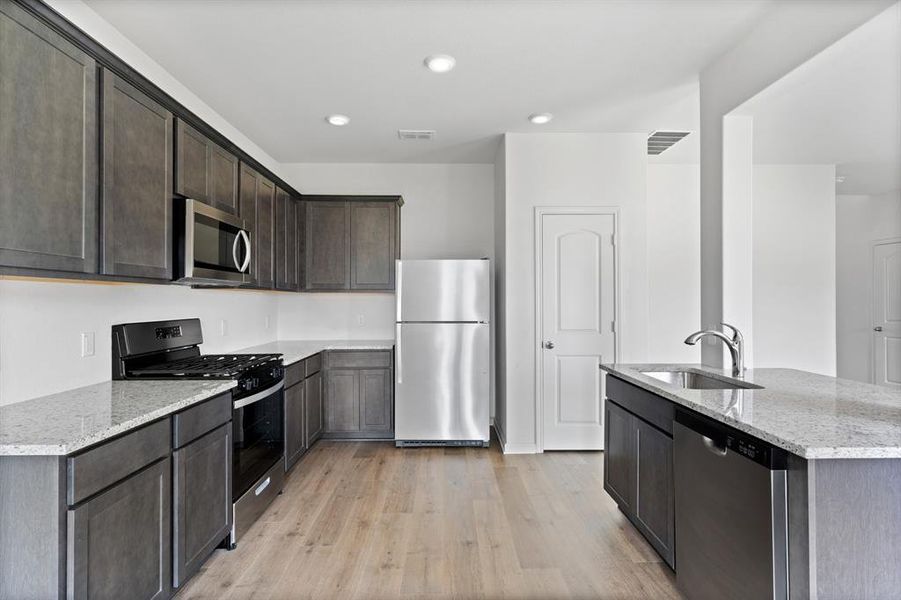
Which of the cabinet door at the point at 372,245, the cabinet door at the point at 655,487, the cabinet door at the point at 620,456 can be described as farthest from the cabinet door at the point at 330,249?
the cabinet door at the point at 655,487

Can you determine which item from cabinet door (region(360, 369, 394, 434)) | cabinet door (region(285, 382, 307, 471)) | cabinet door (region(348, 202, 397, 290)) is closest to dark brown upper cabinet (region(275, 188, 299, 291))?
cabinet door (region(348, 202, 397, 290))

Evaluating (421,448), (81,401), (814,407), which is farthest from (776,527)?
(421,448)

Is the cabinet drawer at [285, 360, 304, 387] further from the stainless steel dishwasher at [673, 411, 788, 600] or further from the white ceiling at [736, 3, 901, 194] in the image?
the white ceiling at [736, 3, 901, 194]

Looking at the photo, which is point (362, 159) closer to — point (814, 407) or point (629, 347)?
point (629, 347)

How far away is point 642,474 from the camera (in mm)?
2270

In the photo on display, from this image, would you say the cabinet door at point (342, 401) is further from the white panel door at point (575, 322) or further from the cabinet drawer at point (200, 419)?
the cabinet drawer at point (200, 419)

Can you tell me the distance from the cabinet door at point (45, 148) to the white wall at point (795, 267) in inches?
205

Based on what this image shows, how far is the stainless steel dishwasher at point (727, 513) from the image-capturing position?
1.33m

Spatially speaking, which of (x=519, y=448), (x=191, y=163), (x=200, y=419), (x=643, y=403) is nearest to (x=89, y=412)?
(x=200, y=419)

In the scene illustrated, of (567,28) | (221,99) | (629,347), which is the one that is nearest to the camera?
(567,28)

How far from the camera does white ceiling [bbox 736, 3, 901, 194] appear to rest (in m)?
2.02

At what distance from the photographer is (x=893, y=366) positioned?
5.26m

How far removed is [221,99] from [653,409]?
335 centimetres

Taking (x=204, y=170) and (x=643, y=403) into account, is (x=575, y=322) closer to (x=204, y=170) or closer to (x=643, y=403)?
(x=643, y=403)
